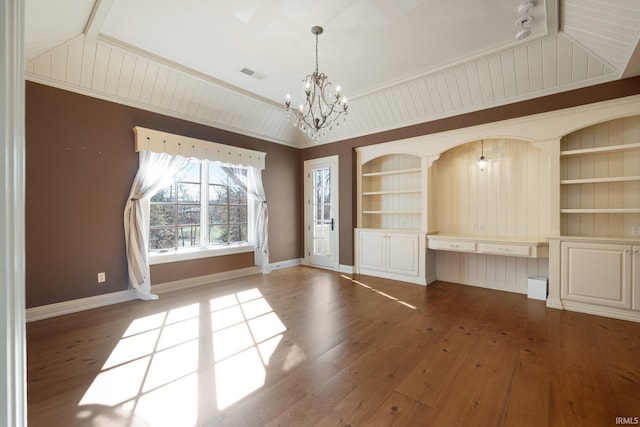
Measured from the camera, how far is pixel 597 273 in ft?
11.0

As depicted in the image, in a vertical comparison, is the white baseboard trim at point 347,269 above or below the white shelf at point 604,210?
below

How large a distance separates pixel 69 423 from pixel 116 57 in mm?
3856

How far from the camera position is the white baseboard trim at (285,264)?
19.7 feet

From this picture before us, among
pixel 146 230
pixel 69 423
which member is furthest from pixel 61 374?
pixel 146 230

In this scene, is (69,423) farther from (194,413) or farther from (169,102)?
(169,102)

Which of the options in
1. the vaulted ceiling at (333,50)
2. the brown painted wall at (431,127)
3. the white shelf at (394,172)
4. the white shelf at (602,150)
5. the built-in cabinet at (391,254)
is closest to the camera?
the vaulted ceiling at (333,50)

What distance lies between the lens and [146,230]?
13.8 ft

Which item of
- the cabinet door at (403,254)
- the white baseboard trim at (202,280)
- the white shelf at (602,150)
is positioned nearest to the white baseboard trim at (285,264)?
the white baseboard trim at (202,280)

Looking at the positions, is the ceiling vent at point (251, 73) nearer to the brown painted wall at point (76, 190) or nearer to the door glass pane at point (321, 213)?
the brown painted wall at point (76, 190)

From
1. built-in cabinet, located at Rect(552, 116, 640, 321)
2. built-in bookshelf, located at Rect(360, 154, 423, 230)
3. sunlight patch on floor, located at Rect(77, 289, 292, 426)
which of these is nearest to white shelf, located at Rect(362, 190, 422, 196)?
→ built-in bookshelf, located at Rect(360, 154, 423, 230)

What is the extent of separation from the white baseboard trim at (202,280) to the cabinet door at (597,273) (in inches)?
193

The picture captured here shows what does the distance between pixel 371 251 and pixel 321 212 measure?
59.3 inches

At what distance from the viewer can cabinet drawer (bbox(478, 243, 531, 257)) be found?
12.4 ft

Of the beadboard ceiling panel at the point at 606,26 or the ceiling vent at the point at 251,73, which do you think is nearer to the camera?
the beadboard ceiling panel at the point at 606,26
